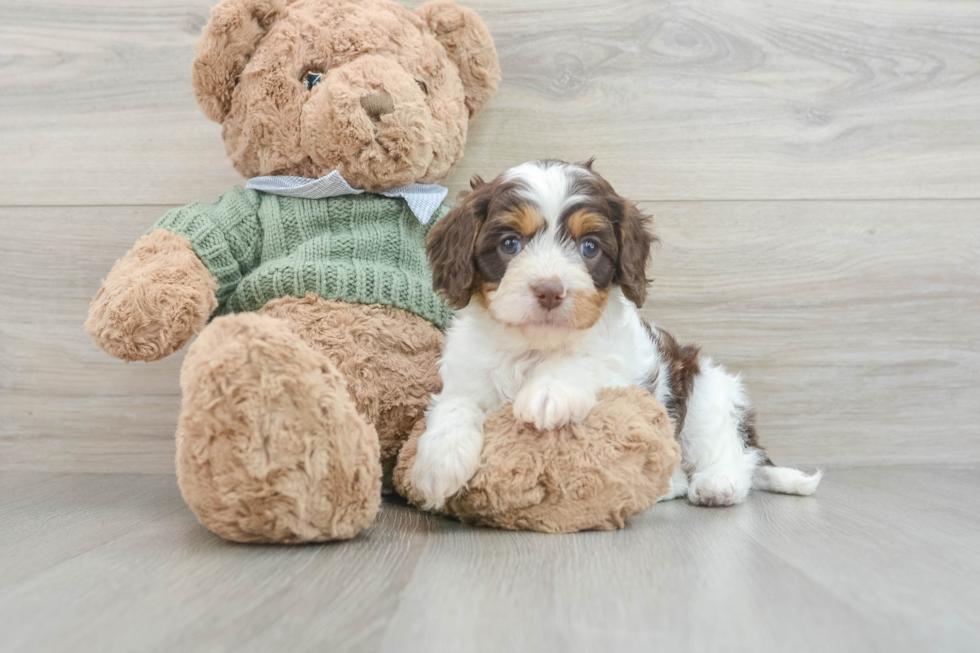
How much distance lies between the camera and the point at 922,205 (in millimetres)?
2389

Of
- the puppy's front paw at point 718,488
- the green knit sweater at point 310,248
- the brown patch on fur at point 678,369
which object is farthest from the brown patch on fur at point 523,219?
the puppy's front paw at point 718,488

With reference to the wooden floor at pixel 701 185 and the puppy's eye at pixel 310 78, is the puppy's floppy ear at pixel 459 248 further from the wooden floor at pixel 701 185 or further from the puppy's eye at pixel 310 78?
the wooden floor at pixel 701 185

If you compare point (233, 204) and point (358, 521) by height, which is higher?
point (233, 204)

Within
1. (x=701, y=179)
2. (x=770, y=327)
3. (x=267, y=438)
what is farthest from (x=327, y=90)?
(x=770, y=327)


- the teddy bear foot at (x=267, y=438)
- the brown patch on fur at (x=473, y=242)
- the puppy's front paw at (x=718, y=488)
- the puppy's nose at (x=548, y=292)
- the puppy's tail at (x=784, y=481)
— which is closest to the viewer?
the teddy bear foot at (x=267, y=438)

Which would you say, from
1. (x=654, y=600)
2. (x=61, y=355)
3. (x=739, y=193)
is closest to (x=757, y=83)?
(x=739, y=193)

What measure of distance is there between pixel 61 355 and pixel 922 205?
2755mm

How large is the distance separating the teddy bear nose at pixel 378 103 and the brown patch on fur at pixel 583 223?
0.58 meters

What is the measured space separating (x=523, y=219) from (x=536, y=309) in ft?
0.64

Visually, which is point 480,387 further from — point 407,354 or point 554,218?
point 554,218

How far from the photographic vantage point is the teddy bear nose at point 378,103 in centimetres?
181

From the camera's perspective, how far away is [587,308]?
1.53 meters

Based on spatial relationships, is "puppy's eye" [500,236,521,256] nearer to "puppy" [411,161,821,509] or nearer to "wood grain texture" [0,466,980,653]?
"puppy" [411,161,821,509]

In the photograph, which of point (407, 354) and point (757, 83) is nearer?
point (407, 354)
